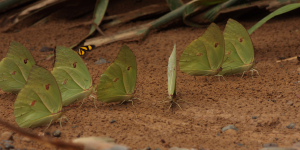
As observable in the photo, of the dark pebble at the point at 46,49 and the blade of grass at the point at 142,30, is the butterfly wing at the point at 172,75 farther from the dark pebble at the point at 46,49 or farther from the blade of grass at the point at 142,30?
the dark pebble at the point at 46,49

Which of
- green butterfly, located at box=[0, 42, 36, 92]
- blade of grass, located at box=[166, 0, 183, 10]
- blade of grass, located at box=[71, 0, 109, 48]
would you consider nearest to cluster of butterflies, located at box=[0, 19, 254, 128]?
green butterfly, located at box=[0, 42, 36, 92]

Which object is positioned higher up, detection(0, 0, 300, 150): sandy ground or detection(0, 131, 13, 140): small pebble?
detection(0, 131, 13, 140): small pebble

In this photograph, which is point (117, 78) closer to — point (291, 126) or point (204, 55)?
point (204, 55)

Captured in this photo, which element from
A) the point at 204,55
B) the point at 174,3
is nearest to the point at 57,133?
the point at 204,55

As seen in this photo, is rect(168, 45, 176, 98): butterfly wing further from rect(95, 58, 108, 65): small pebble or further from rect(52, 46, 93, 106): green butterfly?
rect(95, 58, 108, 65): small pebble

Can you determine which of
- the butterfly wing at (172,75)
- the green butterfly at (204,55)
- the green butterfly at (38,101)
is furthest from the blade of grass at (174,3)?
the green butterfly at (38,101)

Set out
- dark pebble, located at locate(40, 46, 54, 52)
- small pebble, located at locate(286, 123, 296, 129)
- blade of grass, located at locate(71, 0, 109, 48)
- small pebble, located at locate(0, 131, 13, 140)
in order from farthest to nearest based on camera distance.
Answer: blade of grass, located at locate(71, 0, 109, 48), dark pebble, located at locate(40, 46, 54, 52), small pebble, located at locate(286, 123, 296, 129), small pebble, located at locate(0, 131, 13, 140)

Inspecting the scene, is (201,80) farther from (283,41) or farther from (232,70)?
(283,41)
